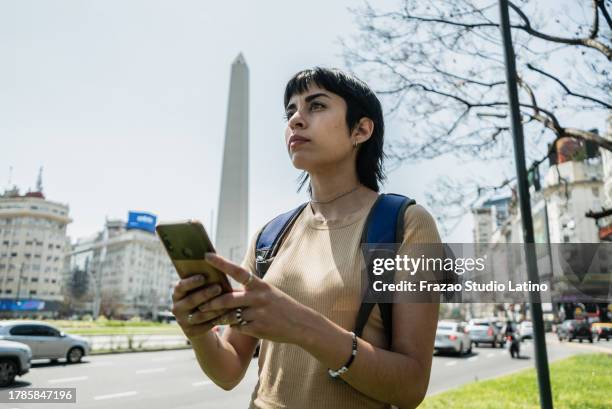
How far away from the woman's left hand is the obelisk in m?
23.9

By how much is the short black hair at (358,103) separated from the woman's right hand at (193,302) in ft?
2.74

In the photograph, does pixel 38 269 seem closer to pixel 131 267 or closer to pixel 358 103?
pixel 131 267

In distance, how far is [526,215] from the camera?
393 cm

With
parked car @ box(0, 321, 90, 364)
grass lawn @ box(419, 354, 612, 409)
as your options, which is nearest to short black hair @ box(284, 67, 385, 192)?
grass lawn @ box(419, 354, 612, 409)

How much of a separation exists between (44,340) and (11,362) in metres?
4.33

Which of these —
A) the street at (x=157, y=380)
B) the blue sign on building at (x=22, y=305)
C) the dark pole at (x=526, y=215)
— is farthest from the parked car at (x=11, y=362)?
the blue sign on building at (x=22, y=305)

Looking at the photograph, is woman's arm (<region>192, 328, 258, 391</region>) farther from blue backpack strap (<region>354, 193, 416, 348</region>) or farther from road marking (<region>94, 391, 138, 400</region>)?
road marking (<region>94, 391, 138, 400</region>)

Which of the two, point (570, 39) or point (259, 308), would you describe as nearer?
point (259, 308)

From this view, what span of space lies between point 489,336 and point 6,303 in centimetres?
5786

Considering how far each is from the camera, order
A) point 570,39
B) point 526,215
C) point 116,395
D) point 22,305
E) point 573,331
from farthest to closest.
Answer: point 22,305 → point 573,331 → point 116,395 → point 570,39 → point 526,215

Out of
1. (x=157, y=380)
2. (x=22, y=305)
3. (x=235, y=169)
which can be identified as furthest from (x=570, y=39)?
(x=22, y=305)

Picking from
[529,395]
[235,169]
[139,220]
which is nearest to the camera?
[529,395]

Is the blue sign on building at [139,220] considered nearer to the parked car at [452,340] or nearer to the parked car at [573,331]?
the parked car at [452,340]

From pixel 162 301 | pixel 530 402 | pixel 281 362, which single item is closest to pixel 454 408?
pixel 530 402
